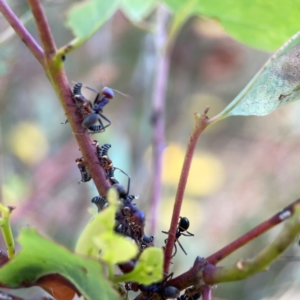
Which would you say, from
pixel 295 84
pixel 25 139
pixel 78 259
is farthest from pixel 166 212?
pixel 78 259

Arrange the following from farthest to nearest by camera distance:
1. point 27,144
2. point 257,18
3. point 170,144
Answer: point 170,144, point 27,144, point 257,18

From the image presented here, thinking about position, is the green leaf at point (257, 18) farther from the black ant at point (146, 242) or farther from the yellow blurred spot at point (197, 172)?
the yellow blurred spot at point (197, 172)

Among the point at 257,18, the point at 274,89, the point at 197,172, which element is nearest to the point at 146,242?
the point at 274,89

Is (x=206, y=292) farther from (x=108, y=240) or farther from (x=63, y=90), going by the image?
(x=63, y=90)

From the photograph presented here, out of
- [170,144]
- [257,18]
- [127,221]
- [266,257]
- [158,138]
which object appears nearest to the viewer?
[266,257]

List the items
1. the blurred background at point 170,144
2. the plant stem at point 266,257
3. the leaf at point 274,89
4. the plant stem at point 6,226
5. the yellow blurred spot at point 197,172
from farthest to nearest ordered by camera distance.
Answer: the yellow blurred spot at point 197,172 → the blurred background at point 170,144 → the leaf at point 274,89 → the plant stem at point 6,226 → the plant stem at point 266,257

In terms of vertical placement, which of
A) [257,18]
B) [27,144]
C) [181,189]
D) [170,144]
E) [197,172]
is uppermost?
[27,144]

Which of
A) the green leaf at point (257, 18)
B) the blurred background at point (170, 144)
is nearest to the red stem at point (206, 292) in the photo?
the green leaf at point (257, 18)
